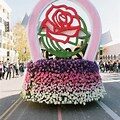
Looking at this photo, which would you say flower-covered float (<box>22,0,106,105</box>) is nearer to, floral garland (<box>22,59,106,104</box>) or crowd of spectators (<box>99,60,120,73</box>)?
floral garland (<box>22,59,106,104</box>)

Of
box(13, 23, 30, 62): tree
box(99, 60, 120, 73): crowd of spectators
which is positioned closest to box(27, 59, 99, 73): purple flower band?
box(99, 60, 120, 73): crowd of spectators

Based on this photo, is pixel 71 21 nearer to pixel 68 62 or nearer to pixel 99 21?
pixel 99 21

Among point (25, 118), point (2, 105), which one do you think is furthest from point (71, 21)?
point (25, 118)

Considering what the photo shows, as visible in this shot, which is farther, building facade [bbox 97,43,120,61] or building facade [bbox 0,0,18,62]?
building facade [bbox 0,0,18,62]

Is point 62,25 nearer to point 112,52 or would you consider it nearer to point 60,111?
point 60,111

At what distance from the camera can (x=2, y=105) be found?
16.0 meters

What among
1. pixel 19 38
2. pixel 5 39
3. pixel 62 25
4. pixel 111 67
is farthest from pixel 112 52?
pixel 62 25

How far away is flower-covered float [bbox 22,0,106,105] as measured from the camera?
1463 centimetres

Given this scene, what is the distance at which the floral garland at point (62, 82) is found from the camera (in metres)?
14.5

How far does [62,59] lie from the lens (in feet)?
51.6

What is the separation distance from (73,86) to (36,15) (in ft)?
13.7

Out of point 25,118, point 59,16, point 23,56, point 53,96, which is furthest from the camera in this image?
point 23,56

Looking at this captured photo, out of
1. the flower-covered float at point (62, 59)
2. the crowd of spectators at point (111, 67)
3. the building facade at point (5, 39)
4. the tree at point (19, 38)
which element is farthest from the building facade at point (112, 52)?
the flower-covered float at point (62, 59)

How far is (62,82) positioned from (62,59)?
1.34m
